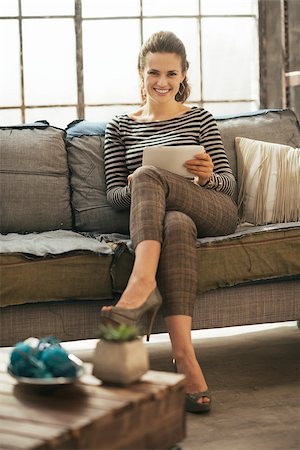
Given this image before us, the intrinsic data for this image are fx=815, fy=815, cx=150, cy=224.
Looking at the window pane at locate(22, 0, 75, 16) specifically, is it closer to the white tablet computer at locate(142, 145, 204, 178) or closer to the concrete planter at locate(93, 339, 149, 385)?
the white tablet computer at locate(142, 145, 204, 178)

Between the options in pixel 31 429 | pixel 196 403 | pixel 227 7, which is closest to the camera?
pixel 31 429

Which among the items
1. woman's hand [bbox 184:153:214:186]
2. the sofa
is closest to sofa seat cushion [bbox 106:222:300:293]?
the sofa

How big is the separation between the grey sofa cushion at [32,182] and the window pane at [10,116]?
41.2 inches

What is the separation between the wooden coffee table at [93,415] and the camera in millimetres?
1439

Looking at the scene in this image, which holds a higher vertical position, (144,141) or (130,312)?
(144,141)

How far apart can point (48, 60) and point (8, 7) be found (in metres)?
0.34

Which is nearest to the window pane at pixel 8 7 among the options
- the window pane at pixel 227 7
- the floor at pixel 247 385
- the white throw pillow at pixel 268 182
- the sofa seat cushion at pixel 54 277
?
the window pane at pixel 227 7

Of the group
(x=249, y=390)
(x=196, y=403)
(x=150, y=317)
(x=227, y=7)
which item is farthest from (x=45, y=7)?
(x=196, y=403)

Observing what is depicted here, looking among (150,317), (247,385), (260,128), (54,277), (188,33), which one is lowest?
(247,385)

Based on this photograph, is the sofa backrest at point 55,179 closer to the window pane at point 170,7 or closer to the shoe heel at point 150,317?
the shoe heel at point 150,317

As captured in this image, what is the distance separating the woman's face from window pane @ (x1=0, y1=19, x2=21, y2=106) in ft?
4.54

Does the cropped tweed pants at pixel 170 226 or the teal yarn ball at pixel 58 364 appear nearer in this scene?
the teal yarn ball at pixel 58 364

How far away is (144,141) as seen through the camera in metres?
3.10

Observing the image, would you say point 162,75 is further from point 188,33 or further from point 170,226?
point 188,33
